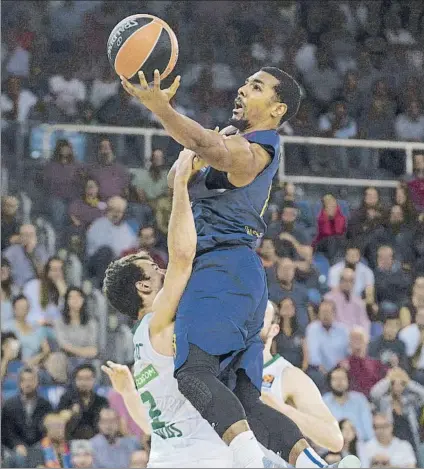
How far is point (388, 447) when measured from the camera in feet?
30.2

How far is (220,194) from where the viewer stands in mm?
5203

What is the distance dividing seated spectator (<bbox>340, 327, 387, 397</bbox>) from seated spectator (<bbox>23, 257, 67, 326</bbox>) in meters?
2.26

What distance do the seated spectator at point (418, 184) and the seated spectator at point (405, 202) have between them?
0.14 feet

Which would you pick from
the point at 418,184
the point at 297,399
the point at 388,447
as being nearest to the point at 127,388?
the point at 297,399

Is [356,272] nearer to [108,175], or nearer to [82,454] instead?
[108,175]

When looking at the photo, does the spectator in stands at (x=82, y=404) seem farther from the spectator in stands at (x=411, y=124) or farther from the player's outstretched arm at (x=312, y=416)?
the spectator in stands at (x=411, y=124)

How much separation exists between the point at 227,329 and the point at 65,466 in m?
4.08

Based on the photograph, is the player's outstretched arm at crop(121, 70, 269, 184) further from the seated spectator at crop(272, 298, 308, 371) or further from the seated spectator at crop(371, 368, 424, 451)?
the seated spectator at crop(371, 368, 424, 451)

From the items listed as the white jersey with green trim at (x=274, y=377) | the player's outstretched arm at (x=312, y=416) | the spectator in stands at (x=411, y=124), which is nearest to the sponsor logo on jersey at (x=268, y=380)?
the white jersey with green trim at (x=274, y=377)

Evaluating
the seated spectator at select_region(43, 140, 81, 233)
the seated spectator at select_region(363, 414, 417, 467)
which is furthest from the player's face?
the seated spectator at select_region(43, 140, 81, 233)

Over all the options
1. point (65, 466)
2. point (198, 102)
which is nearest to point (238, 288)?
point (65, 466)

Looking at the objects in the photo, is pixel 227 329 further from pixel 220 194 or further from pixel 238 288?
pixel 220 194

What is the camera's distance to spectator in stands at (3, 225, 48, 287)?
390 inches

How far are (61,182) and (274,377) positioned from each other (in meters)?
4.64
